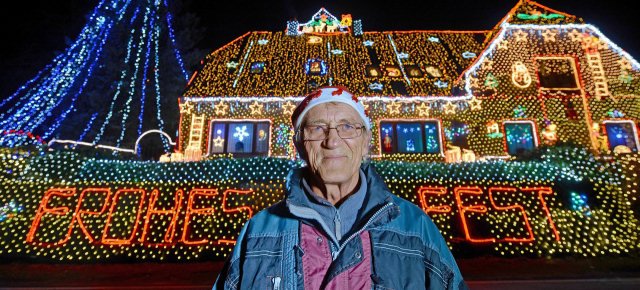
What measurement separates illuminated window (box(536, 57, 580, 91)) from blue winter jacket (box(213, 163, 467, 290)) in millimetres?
16860

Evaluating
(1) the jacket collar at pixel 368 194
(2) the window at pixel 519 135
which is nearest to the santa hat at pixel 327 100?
(1) the jacket collar at pixel 368 194

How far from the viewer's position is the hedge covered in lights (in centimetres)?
775

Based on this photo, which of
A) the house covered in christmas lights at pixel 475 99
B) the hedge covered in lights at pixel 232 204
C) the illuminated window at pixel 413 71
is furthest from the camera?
the illuminated window at pixel 413 71

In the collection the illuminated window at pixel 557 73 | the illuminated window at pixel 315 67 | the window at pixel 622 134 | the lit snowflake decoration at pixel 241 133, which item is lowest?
the window at pixel 622 134

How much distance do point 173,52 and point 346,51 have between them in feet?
36.9

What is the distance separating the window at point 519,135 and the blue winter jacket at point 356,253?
1506cm

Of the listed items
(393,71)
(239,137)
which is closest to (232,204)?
(239,137)

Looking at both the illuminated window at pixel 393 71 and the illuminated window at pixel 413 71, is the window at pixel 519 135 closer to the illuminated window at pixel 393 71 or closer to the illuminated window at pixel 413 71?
the illuminated window at pixel 413 71

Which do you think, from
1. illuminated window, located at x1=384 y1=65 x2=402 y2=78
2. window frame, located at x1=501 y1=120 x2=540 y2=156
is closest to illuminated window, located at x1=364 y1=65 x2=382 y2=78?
illuminated window, located at x1=384 y1=65 x2=402 y2=78

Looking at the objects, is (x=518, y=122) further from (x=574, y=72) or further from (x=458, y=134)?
(x=574, y=72)

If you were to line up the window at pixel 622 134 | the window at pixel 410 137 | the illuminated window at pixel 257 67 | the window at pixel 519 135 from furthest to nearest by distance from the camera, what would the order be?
the illuminated window at pixel 257 67 < the window at pixel 410 137 < the window at pixel 519 135 < the window at pixel 622 134

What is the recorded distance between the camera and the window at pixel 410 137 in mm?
14688

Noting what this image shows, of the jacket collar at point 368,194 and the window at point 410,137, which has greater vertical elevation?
the window at point 410,137

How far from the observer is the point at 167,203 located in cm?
833
